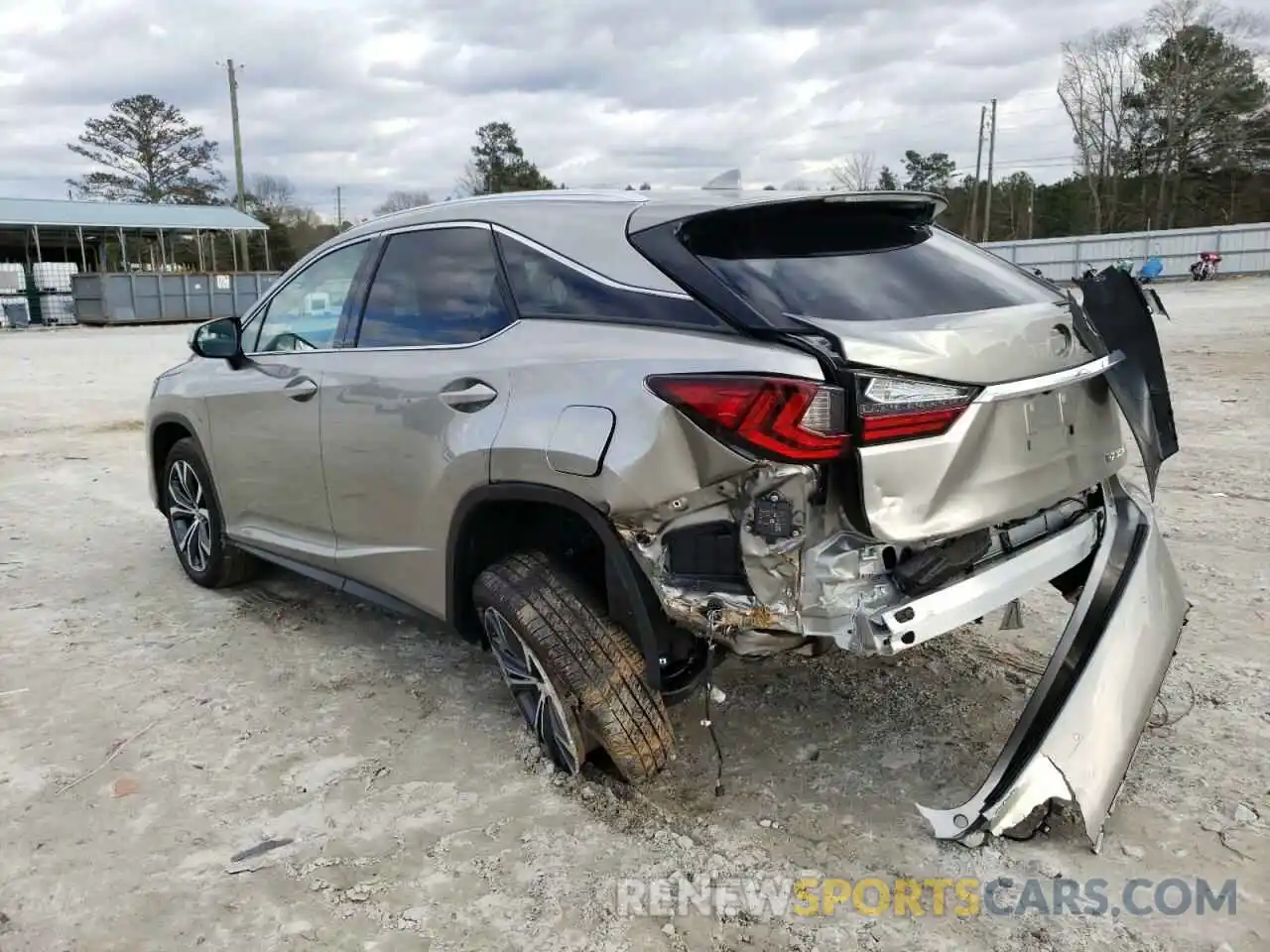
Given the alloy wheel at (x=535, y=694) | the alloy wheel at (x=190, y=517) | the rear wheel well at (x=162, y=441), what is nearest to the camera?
the alloy wheel at (x=535, y=694)

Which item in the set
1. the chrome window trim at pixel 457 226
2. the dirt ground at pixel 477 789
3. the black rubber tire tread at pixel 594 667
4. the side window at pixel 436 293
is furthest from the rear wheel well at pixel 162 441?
the black rubber tire tread at pixel 594 667

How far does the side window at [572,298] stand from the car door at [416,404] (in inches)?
3.0

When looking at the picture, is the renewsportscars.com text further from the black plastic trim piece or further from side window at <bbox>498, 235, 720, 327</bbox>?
side window at <bbox>498, 235, 720, 327</bbox>

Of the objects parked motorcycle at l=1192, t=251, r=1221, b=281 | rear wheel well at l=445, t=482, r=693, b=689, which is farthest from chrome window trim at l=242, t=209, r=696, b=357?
parked motorcycle at l=1192, t=251, r=1221, b=281

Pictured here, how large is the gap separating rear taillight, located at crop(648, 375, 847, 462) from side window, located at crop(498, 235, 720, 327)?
271 mm

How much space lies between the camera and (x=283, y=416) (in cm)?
415

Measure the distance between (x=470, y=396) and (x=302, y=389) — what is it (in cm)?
115

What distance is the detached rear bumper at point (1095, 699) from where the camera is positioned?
2.67 metres

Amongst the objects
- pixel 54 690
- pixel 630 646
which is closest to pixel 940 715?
pixel 630 646

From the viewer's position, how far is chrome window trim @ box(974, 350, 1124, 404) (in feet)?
8.80

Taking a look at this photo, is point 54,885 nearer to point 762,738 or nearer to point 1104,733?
point 762,738

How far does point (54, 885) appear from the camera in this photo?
2.76 metres

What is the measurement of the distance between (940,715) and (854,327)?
A: 5.41ft

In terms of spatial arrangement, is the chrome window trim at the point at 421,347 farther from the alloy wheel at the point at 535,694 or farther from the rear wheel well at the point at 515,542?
the alloy wheel at the point at 535,694
